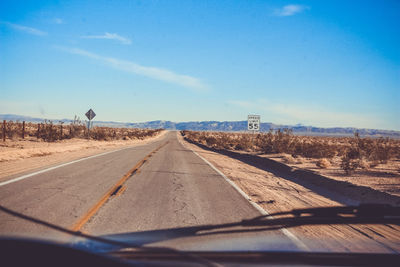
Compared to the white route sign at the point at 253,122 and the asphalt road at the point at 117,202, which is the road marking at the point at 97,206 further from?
the white route sign at the point at 253,122

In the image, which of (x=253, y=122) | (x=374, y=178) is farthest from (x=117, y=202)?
(x=253, y=122)

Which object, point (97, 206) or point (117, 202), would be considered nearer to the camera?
point (97, 206)

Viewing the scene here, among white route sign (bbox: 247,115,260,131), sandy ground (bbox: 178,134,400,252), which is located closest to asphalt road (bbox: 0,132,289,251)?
sandy ground (bbox: 178,134,400,252)

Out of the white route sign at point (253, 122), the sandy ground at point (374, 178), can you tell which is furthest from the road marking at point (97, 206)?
the white route sign at point (253, 122)

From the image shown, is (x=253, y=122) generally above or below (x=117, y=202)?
above

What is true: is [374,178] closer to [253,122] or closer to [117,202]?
[117,202]

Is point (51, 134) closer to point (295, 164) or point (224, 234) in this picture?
point (295, 164)

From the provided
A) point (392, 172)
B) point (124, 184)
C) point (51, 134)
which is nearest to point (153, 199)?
point (124, 184)

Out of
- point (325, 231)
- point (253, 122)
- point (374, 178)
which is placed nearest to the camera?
point (325, 231)

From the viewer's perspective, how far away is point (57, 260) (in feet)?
6.38

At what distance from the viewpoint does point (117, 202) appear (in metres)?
7.43

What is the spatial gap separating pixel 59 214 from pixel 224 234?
3534 mm

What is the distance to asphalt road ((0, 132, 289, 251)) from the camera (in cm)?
559

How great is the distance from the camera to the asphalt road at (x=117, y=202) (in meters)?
5.59
